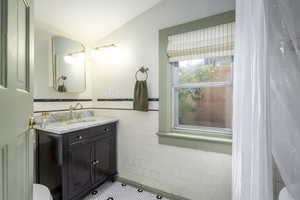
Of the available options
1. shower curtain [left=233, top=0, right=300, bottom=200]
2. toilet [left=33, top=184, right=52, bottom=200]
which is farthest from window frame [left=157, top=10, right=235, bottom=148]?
toilet [left=33, top=184, right=52, bottom=200]

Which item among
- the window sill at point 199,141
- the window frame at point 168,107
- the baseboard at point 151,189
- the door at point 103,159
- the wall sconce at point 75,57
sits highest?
the wall sconce at point 75,57

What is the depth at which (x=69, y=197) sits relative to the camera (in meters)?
1.56

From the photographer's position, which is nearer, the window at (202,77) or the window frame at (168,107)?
the window at (202,77)

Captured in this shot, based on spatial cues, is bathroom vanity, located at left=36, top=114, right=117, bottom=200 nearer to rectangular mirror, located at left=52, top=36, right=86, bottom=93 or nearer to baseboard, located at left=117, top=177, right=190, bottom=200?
baseboard, located at left=117, top=177, right=190, bottom=200

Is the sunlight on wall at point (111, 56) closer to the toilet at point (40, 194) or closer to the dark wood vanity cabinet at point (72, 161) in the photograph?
the dark wood vanity cabinet at point (72, 161)

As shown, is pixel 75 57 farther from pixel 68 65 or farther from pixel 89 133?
pixel 89 133

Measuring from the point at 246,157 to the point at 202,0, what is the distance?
1.68m

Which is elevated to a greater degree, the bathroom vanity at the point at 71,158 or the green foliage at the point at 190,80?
the green foliage at the point at 190,80

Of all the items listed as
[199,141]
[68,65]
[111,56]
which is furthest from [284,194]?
[68,65]

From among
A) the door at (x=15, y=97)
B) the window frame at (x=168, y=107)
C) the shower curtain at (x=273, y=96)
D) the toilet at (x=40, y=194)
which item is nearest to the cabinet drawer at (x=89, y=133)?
the toilet at (x=40, y=194)

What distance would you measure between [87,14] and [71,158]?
1.71 m

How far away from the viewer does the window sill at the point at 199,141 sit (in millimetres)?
1550

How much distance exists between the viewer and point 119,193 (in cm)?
194

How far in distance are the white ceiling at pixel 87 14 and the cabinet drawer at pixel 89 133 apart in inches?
54.1
